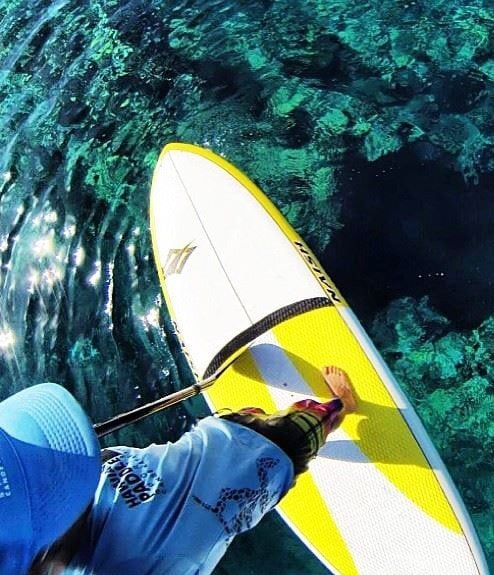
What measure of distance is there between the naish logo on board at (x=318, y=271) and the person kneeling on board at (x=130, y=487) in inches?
21.9

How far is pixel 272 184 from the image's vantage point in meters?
3.47

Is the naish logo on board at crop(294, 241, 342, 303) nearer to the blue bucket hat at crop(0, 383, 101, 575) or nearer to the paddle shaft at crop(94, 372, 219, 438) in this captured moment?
the paddle shaft at crop(94, 372, 219, 438)

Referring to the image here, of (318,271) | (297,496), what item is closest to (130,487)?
(297,496)

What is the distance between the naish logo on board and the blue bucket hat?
55.5 inches

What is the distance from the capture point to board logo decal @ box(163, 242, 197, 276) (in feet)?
10.7

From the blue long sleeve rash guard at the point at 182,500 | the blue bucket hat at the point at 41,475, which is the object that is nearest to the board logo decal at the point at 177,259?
the blue long sleeve rash guard at the point at 182,500

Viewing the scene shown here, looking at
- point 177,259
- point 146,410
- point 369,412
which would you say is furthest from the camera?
point 177,259

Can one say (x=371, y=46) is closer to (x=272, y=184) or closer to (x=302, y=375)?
(x=272, y=184)

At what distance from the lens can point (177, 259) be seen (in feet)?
10.7

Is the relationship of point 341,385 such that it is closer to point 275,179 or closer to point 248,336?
point 248,336

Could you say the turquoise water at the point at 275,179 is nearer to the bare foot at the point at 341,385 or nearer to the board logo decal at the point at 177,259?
the board logo decal at the point at 177,259

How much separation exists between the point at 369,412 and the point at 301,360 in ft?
1.10

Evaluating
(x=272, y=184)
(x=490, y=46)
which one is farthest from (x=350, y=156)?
(x=490, y=46)

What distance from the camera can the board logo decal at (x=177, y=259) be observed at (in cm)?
326
